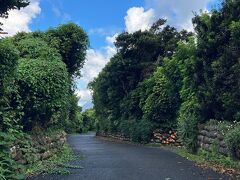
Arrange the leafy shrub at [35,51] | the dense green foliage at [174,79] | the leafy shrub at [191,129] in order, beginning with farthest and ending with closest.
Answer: the leafy shrub at [191,129]
the leafy shrub at [35,51]
the dense green foliage at [174,79]

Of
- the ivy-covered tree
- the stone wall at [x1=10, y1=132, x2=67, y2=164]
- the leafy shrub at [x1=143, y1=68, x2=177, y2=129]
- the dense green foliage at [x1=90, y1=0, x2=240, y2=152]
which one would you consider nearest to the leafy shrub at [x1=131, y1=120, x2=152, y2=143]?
the dense green foliage at [x1=90, y1=0, x2=240, y2=152]

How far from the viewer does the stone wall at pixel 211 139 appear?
1507 centimetres

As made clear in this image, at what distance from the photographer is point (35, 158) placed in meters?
13.4

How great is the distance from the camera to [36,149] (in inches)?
543

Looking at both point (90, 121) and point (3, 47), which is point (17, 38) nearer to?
point (3, 47)

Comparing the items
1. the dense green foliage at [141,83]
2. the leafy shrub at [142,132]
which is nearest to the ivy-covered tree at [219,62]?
the dense green foliage at [141,83]

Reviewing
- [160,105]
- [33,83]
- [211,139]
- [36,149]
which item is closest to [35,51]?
[33,83]

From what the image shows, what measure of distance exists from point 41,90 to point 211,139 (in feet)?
22.8

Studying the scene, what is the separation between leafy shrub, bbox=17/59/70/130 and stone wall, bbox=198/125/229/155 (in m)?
6.07

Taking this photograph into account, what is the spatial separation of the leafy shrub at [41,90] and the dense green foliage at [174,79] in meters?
6.33

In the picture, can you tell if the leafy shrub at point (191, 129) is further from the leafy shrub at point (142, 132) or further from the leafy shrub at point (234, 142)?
the leafy shrub at point (142, 132)

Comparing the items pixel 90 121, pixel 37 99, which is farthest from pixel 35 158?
pixel 90 121

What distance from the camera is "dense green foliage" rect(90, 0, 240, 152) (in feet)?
56.3

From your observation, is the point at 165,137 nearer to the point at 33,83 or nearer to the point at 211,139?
the point at 211,139
